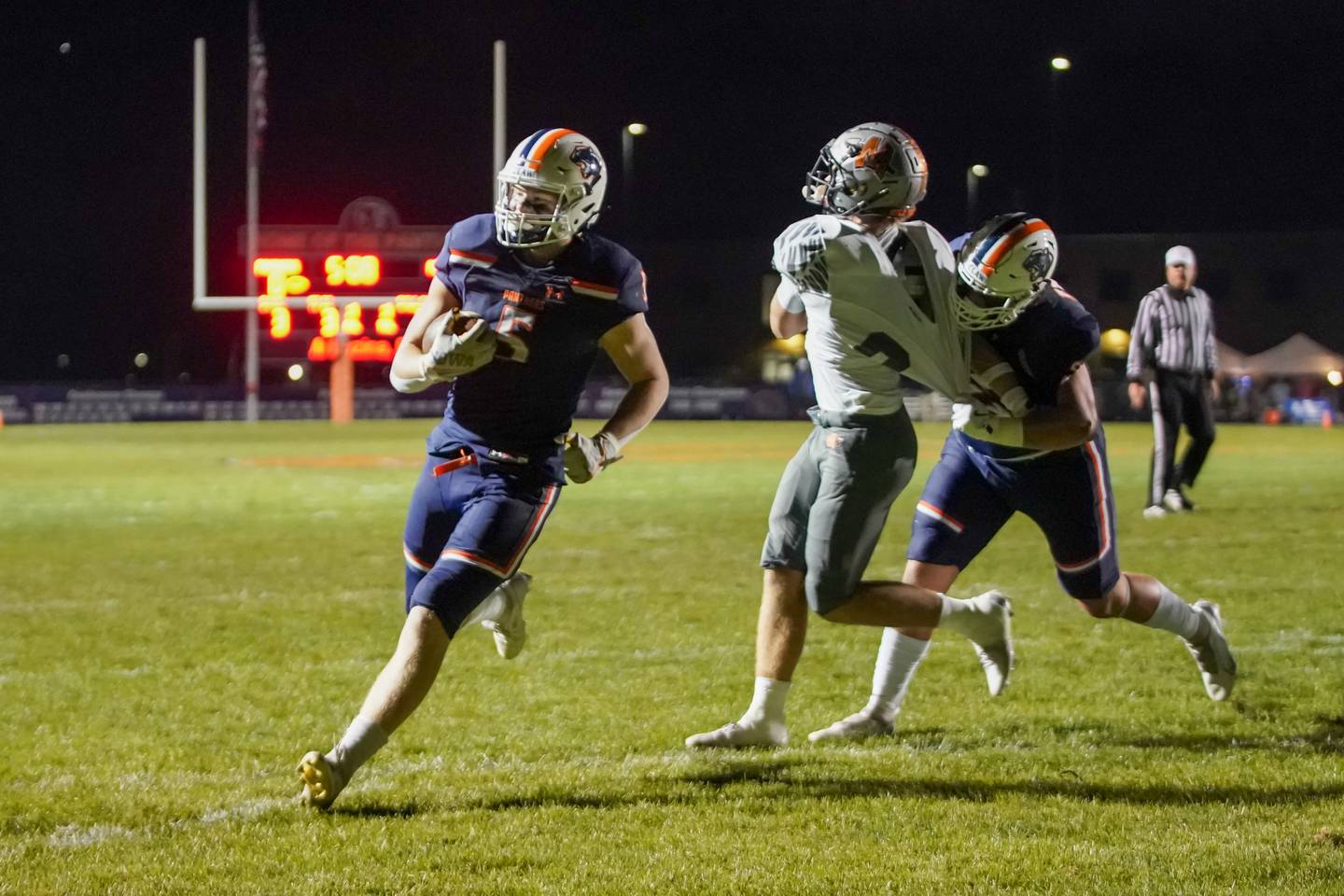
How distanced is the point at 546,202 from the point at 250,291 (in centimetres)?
2763

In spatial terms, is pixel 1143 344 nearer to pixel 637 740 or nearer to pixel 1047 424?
pixel 1047 424

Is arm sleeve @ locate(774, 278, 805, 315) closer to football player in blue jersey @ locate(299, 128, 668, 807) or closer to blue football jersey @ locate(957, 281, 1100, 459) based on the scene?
football player in blue jersey @ locate(299, 128, 668, 807)

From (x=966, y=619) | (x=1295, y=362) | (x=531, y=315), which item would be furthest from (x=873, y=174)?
(x=1295, y=362)

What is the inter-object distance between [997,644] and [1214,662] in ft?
2.67

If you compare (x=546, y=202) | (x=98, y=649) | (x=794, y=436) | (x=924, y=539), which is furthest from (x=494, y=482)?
(x=794, y=436)

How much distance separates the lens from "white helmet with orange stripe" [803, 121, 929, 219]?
178 inches

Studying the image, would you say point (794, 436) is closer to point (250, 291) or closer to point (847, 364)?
point (250, 291)

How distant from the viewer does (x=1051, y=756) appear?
4.71 metres

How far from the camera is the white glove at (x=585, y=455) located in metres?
4.29

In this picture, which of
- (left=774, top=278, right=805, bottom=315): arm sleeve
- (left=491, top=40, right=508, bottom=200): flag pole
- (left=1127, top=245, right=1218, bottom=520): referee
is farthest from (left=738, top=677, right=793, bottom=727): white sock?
(left=491, top=40, right=508, bottom=200): flag pole

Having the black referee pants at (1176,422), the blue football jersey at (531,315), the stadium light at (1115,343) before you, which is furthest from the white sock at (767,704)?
the stadium light at (1115,343)

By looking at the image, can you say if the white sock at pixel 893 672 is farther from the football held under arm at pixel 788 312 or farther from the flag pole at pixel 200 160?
the flag pole at pixel 200 160

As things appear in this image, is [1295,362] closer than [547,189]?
No

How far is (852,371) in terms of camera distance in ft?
15.2
